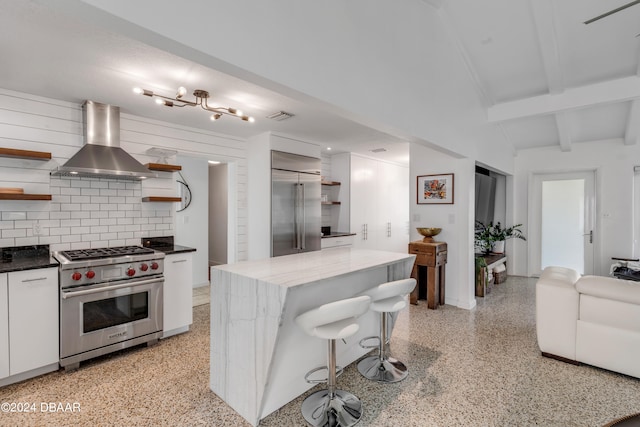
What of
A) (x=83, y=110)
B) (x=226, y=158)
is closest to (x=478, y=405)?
(x=226, y=158)

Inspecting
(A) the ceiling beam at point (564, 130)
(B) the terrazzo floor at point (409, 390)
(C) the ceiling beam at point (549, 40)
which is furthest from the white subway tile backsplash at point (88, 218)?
(A) the ceiling beam at point (564, 130)

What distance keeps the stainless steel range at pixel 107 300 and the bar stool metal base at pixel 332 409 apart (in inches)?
75.0

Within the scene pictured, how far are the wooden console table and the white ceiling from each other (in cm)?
180

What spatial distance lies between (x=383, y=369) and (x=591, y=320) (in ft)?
6.09

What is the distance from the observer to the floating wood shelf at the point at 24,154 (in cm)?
270

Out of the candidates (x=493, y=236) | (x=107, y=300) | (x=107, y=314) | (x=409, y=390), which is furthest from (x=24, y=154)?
(x=493, y=236)

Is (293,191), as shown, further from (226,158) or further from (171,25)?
(171,25)

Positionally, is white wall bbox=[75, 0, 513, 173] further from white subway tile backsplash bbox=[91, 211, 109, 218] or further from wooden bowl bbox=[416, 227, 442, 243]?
white subway tile backsplash bbox=[91, 211, 109, 218]

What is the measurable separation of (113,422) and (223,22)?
8.30ft

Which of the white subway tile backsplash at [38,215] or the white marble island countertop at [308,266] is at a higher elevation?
the white subway tile backsplash at [38,215]

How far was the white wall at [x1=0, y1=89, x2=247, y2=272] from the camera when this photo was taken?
2.92m

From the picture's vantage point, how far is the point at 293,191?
15.5 ft

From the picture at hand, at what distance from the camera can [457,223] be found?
449 cm

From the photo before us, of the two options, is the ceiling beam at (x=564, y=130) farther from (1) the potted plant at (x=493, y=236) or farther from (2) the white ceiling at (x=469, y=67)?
(1) the potted plant at (x=493, y=236)
